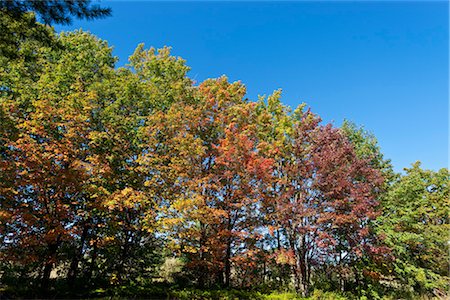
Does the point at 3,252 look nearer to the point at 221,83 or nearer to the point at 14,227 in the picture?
the point at 14,227

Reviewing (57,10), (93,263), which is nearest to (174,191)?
(93,263)

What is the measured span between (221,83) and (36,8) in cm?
1258

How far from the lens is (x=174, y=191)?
11.5 metres

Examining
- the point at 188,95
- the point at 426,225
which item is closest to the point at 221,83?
the point at 188,95

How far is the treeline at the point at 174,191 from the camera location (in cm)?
990

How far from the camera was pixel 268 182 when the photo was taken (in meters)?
13.7

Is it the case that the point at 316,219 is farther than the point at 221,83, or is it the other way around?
the point at 221,83

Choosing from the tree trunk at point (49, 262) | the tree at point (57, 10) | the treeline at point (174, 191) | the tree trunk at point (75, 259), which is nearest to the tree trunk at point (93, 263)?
the treeline at point (174, 191)

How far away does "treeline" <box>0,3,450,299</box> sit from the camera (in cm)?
990

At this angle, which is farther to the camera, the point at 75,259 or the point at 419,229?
the point at 419,229

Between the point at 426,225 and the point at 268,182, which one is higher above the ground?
the point at 268,182

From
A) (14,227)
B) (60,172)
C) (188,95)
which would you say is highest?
(188,95)

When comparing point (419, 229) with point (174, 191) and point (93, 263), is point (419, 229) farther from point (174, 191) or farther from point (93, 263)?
point (93, 263)

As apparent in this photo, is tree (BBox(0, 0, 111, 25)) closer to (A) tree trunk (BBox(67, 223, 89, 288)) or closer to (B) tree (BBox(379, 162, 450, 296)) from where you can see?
(A) tree trunk (BBox(67, 223, 89, 288))
